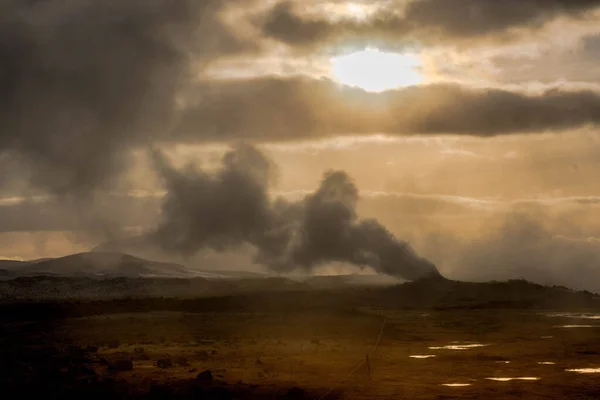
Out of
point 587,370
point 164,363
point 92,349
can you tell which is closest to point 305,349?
point 164,363

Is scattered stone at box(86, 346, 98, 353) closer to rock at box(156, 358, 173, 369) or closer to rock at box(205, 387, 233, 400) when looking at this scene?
rock at box(156, 358, 173, 369)

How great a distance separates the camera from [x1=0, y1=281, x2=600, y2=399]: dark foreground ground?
3769 centimetres

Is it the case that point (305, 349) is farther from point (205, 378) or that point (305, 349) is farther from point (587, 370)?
point (587, 370)

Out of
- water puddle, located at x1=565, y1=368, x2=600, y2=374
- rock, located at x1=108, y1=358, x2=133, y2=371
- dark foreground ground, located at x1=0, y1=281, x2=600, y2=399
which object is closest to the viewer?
dark foreground ground, located at x1=0, y1=281, x2=600, y2=399

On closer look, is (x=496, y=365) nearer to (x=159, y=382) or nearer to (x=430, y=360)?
(x=430, y=360)

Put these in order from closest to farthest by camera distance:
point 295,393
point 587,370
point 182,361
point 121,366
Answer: point 295,393, point 587,370, point 121,366, point 182,361

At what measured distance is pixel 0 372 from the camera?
44312 mm

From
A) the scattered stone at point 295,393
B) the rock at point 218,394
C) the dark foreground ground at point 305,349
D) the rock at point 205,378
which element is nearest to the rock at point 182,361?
the dark foreground ground at point 305,349

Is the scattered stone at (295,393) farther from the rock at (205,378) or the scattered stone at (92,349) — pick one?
the scattered stone at (92,349)

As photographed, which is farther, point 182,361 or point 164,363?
point 182,361

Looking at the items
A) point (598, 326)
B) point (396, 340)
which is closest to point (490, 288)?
point (598, 326)

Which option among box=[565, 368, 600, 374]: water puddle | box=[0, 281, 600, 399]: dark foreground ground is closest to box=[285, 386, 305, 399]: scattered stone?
box=[0, 281, 600, 399]: dark foreground ground

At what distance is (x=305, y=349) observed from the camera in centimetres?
5488

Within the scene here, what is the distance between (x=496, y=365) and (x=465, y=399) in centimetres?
1221
